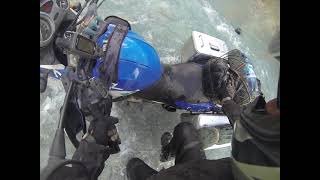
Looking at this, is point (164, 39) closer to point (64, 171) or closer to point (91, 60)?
point (91, 60)

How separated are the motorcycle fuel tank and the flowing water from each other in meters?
0.37

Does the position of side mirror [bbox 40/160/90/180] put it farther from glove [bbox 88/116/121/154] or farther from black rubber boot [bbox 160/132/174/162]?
black rubber boot [bbox 160/132/174/162]

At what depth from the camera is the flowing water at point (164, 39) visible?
173 centimetres

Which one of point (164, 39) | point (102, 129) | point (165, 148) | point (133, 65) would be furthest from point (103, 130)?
point (164, 39)

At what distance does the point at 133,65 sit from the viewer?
1190 millimetres

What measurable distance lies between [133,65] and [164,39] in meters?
0.80

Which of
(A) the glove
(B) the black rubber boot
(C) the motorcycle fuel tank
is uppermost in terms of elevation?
(C) the motorcycle fuel tank

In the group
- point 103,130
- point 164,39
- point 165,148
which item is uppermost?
point 164,39

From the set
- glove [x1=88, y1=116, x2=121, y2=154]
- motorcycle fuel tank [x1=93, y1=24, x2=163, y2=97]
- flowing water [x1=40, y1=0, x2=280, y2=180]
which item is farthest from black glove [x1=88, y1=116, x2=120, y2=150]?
flowing water [x1=40, y1=0, x2=280, y2=180]

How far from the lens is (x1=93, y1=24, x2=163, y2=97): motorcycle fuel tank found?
3.85ft

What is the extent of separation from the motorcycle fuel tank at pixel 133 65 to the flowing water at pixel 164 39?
374 millimetres

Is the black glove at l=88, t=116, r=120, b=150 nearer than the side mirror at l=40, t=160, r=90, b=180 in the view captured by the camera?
No

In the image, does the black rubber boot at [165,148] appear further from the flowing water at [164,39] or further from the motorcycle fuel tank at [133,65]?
the motorcycle fuel tank at [133,65]
